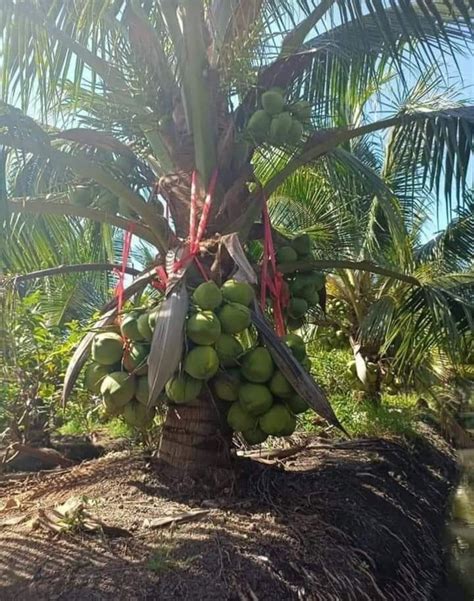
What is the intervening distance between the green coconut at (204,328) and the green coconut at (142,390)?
37 centimetres

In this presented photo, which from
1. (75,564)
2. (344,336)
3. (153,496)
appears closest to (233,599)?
(75,564)

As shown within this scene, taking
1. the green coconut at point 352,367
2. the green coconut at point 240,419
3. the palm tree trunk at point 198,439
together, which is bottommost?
the green coconut at point 352,367

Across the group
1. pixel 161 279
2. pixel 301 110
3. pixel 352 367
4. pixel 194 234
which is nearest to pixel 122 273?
pixel 161 279

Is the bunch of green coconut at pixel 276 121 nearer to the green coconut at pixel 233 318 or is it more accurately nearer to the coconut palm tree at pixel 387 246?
the coconut palm tree at pixel 387 246

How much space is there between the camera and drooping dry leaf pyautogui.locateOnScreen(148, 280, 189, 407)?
3.20 meters

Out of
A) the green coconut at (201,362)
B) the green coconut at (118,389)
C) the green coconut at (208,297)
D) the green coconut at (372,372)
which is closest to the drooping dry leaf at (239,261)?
the green coconut at (208,297)

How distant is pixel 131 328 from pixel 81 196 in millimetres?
1219

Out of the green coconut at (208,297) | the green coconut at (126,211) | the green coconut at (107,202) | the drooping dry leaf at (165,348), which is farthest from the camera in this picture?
the green coconut at (107,202)

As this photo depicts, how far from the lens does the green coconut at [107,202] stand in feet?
14.7

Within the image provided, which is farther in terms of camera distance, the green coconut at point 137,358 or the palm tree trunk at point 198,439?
the palm tree trunk at point 198,439

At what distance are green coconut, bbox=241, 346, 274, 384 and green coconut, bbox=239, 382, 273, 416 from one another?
4 centimetres

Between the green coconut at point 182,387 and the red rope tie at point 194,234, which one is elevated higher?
the red rope tie at point 194,234

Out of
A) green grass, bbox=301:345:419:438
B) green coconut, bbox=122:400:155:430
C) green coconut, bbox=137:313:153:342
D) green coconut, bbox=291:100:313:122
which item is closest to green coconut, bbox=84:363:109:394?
green coconut, bbox=122:400:155:430

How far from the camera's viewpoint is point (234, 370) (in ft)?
12.1
